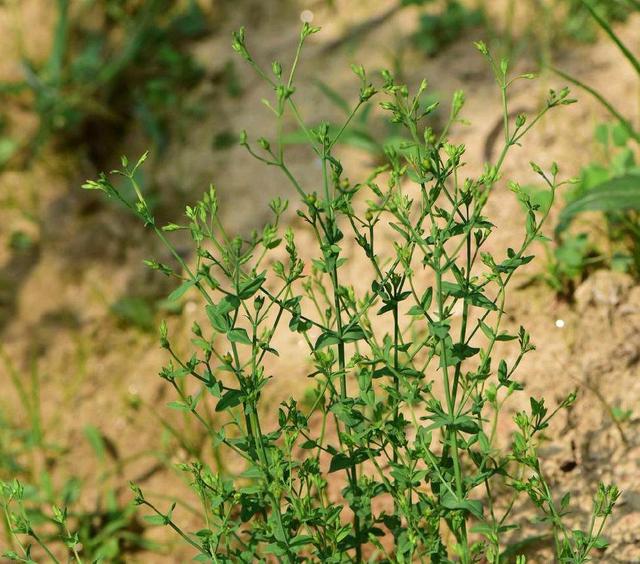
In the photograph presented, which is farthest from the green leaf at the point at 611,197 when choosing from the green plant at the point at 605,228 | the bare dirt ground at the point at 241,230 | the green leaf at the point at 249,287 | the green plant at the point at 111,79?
the green plant at the point at 111,79

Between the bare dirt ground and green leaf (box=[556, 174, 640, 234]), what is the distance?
0.28 metres

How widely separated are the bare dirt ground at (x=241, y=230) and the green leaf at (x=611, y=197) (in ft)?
0.91

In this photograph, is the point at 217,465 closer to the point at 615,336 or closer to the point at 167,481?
the point at 167,481

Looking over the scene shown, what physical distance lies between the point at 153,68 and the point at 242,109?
0.56 m

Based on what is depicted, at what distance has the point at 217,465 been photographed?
276cm

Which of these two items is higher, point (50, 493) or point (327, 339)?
point (50, 493)

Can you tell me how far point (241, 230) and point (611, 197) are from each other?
4.62ft

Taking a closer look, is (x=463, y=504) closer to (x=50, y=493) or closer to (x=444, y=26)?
(x=50, y=493)

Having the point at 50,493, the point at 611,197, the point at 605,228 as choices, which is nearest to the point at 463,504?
the point at 611,197

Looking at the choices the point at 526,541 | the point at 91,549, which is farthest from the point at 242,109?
the point at 526,541

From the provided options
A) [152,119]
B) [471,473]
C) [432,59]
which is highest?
[432,59]

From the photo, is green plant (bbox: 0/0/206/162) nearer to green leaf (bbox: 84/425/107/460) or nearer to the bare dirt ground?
the bare dirt ground

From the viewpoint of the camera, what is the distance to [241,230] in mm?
3561

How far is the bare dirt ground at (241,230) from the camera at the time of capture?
8.73 ft
